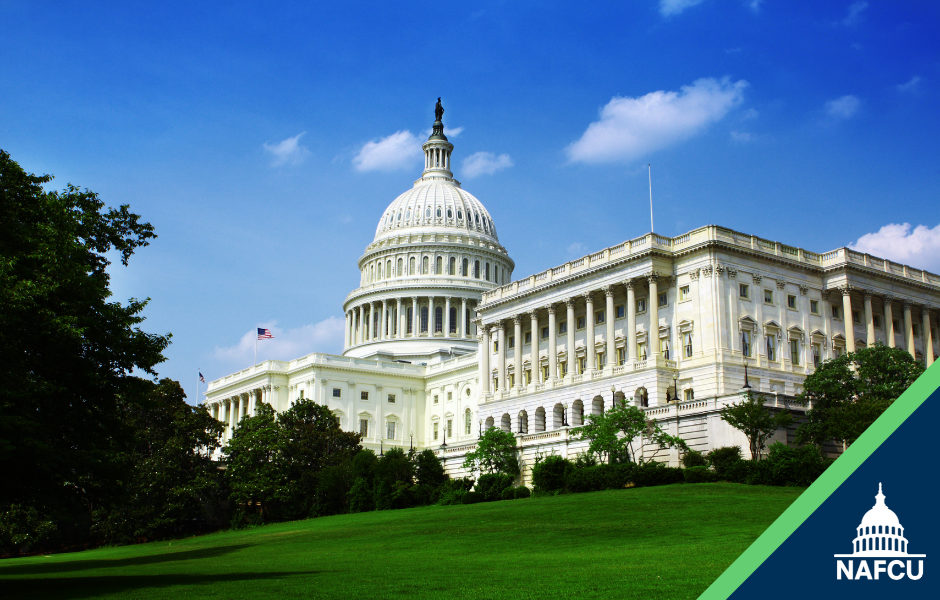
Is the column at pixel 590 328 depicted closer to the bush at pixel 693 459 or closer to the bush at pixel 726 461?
the bush at pixel 693 459

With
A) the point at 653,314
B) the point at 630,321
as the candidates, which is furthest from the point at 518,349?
the point at 653,314

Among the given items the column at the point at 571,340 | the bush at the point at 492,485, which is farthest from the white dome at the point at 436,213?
the bush at the point at 492,485

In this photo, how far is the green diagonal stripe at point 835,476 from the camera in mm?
12805

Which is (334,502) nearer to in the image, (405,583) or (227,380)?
(405,583)

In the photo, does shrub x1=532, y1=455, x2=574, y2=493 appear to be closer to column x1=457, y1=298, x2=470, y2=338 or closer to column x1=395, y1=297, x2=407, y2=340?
column x1=395, y1=297, x2=407, y2=340

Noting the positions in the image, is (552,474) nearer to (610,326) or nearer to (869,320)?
(610,326)

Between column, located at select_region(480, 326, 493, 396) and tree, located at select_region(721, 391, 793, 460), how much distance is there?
4572cm

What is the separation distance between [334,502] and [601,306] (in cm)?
3098

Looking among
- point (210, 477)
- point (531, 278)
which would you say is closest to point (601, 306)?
point (531, 278)

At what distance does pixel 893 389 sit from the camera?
64.4 m

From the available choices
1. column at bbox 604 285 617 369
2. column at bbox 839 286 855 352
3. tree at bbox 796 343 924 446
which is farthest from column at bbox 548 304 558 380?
tree at bbox 796 343 924 446

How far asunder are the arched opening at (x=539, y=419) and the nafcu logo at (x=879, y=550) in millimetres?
81677

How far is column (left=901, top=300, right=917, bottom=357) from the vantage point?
89188 mm

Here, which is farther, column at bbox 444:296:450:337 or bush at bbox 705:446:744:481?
column at bbox 444:296:450:337
